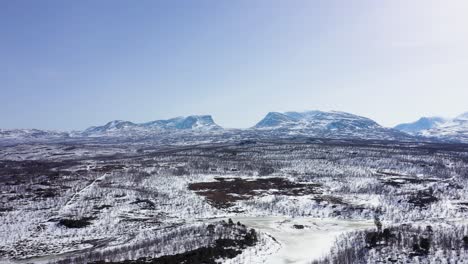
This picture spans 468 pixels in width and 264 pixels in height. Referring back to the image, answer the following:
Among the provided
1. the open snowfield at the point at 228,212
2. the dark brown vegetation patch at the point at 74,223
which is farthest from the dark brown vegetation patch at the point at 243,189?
the dark brown vegetation patch at the point at 74,223

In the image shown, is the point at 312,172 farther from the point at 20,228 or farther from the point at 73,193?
the point at 20,228

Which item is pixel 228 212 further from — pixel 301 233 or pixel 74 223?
pixel 74 223

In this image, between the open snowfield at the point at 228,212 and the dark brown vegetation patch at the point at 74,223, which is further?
the dark brown vegetation patch at the point at 74,223

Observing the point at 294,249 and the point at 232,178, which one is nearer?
the point at 294,249

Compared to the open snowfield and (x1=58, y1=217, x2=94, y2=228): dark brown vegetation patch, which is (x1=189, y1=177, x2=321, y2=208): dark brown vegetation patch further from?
(x1=58, y1=217, x2=94, y2=228): dark brown vegetation patch

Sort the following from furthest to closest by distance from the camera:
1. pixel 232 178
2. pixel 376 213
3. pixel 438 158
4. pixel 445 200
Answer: pixel 438 158 → pixel 232 178 → pixel 445 200 → pixel 376 213

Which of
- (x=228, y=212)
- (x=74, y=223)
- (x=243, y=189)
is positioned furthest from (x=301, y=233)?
(x=243, y=189)

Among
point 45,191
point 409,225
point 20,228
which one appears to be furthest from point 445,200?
point 45,191

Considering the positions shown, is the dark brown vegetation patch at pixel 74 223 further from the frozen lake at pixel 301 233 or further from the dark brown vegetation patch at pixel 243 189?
the frozen lake at pixel 301 233
